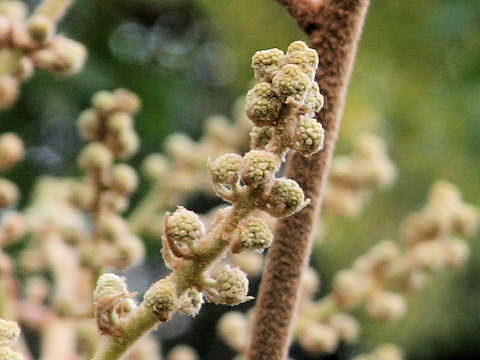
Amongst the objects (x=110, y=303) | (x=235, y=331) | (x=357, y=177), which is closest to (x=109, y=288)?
(x=110, y=303)

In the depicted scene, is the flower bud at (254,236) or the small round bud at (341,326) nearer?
the flower bud at (254,236)

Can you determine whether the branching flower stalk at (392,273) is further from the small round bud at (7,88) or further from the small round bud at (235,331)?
the small round bud at (7,88)

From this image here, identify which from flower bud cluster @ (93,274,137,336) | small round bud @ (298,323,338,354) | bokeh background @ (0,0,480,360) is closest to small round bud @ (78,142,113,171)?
small round bud @ (298,323,338,354)

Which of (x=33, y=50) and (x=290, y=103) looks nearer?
(x=290, y=103)

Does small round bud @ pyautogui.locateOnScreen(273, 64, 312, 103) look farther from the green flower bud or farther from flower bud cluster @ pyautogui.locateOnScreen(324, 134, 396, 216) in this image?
flower bud cluster @ pyautogui.locateOnScreen(324, 134, 396, 216)

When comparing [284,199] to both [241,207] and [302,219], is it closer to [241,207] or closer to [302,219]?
[241,207]

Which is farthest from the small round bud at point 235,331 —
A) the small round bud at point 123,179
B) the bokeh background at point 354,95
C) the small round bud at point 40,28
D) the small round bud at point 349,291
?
the bokeh background at point 354,95

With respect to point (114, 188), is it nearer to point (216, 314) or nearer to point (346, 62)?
point (346, 62)
